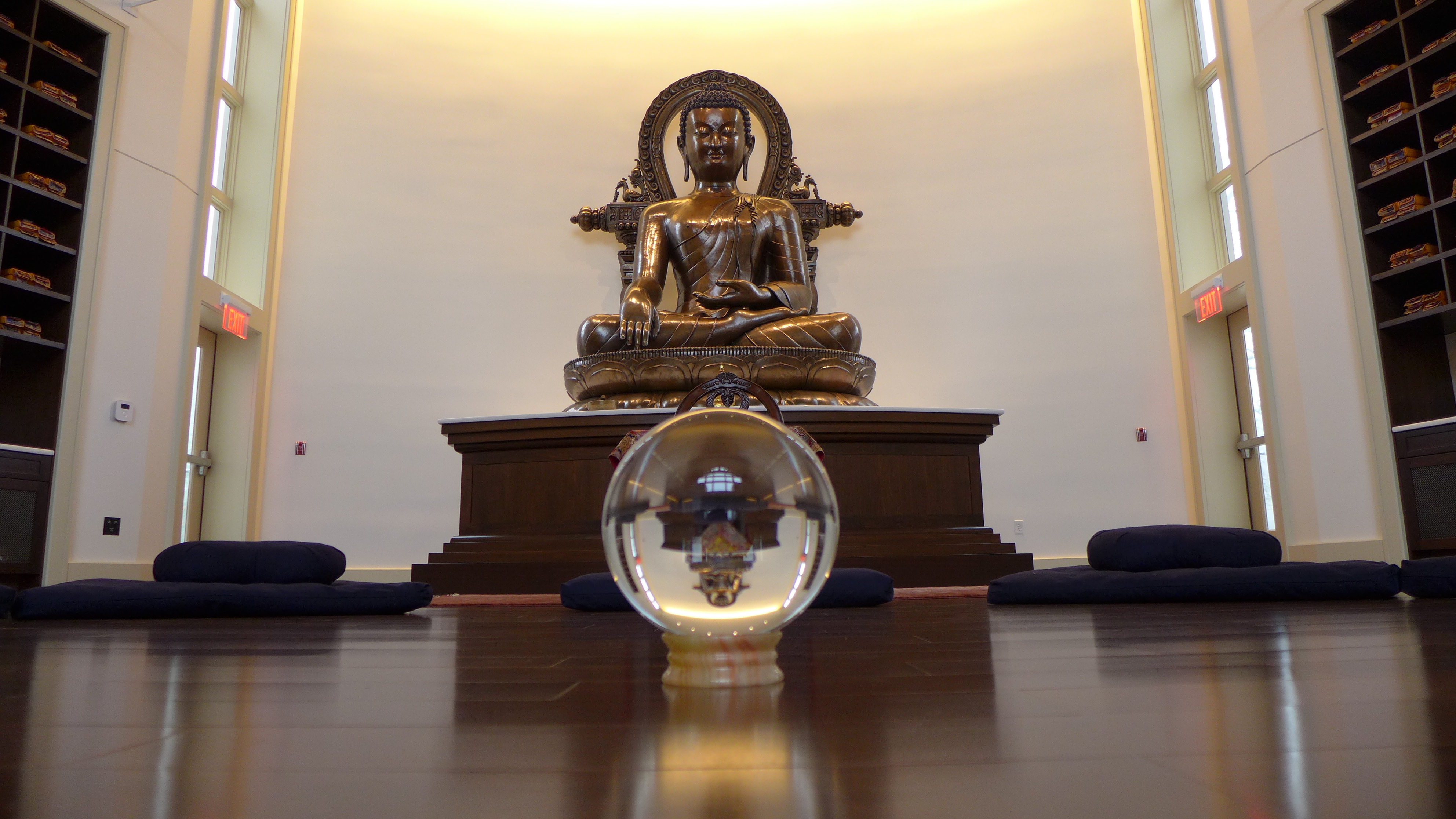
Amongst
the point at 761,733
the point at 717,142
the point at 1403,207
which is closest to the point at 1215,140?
the point at 1403,207

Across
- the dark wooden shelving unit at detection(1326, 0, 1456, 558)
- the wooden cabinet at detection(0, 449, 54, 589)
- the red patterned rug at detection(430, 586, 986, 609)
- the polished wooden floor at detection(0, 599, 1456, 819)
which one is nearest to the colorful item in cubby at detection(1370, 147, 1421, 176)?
the dark wooden shelving unit at detection(1326, 0, 1456, 558)

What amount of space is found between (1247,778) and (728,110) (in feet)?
15.2

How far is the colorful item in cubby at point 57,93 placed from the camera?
4062mm

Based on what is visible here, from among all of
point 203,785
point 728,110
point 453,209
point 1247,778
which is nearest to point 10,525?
point 453,209

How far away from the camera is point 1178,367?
5121 mm

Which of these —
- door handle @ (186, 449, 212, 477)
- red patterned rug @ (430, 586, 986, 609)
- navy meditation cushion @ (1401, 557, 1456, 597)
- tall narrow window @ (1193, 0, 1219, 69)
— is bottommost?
red patterned rug @ (430, 586, 986, 609)

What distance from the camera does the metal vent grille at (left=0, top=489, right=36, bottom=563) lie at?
12.2 ft

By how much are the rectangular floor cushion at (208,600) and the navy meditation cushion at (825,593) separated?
33cm

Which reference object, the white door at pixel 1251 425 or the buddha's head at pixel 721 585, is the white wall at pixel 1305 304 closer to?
the white door at pixel 1251 425

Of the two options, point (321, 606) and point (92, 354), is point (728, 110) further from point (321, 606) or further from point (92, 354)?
point (321, 606)

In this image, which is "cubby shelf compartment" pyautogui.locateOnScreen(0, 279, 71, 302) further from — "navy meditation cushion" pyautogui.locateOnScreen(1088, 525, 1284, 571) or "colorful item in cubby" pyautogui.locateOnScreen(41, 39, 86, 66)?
"navy meditation cushion" pyautogui.locateOnScreen(1088, 525, 1284, 571)

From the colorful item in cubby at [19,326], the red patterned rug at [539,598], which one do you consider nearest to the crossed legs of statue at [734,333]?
the red patterned rug at [539,598]

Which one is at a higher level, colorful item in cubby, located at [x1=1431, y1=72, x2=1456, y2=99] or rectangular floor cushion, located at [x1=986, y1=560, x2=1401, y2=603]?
colorful item in cubby, located at [x1=1431, y1=72, x2=1456, y2=99]

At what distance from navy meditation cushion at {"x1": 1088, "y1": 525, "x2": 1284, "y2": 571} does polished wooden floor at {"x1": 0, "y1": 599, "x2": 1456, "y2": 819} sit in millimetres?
1092
